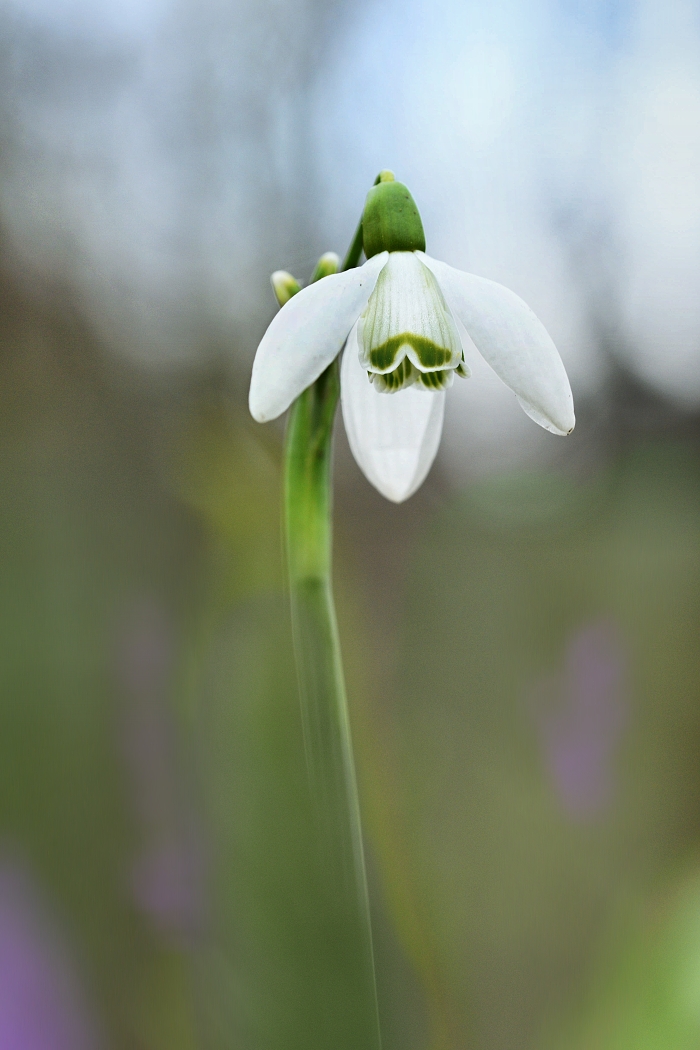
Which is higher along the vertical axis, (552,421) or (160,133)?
(160,133)

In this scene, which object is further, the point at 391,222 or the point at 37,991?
the point at 37,991

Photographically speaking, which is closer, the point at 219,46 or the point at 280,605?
the point at 280,605

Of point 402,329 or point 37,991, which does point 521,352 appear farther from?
point 37,991

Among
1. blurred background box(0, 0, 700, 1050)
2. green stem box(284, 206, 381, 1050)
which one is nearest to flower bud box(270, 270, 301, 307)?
green stem box(284, 206, 381, 1050)

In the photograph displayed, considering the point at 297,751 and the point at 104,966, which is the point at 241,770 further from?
the point at 104,966

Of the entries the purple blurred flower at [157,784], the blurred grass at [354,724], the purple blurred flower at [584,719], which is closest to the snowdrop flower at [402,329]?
the blurred grass at [354,724]

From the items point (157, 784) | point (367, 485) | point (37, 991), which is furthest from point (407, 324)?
point (367, 485)

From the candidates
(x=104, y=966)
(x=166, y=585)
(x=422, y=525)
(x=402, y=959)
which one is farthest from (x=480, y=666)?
(x=104, y=966)
